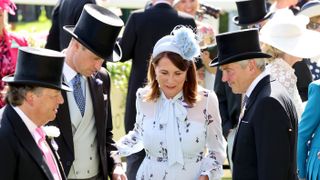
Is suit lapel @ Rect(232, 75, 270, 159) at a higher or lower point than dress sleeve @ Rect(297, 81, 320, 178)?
higher

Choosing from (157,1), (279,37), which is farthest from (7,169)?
(157,1)

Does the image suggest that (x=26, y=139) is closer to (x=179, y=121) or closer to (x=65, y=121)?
(x=65, y=121)

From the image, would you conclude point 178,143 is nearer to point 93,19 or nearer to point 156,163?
point 156,163

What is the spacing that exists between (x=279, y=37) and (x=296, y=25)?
0.24 metres

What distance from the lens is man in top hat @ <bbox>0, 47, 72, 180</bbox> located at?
3826mm

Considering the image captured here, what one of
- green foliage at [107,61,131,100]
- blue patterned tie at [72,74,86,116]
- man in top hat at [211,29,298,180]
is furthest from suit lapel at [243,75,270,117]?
green foliage at [107,61,131,100]

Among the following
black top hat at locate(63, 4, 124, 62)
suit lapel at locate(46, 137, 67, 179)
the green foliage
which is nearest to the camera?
suit lapel at locate(46, 137, 67, 179)

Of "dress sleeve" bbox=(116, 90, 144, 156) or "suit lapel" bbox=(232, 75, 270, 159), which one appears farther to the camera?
"dress sleeve" bbox=(116, 90, 144, 156)

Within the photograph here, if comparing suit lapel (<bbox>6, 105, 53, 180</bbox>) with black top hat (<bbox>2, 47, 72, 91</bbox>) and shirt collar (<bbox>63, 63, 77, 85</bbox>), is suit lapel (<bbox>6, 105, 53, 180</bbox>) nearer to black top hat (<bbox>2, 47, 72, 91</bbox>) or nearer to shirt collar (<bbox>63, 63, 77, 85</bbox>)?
black top hat (<bbox>2, 47, 72, 91</bbox>)

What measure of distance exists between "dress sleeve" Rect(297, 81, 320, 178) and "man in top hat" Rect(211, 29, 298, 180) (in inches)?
35.6

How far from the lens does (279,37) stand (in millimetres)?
5637

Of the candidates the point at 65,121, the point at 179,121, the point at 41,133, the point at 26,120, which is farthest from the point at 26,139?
the point at 179,121

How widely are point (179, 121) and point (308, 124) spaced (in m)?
1.08

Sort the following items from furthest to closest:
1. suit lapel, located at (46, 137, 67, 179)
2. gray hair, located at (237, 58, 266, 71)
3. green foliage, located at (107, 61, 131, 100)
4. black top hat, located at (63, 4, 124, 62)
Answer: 1. green foliage, located at (107, 61, 131, 100)
2. black top hat, located at (63, 4, 124, 62)
3. gray hair, located at (237, 58, 266, 71)
4. suit lapel, located at (46, 137, 67, 179)
